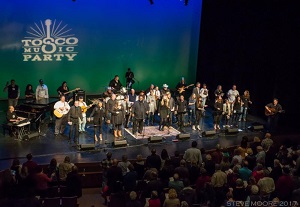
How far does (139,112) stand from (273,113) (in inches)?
189

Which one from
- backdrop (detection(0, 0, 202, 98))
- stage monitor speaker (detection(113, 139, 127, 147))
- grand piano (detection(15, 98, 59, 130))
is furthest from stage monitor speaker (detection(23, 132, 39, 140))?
backdrop (detection(0, 0, 202, 98))

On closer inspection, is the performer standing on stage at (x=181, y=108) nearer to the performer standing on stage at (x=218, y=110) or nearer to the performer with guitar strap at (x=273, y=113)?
the performer standing on stage at (x=218, y=110)

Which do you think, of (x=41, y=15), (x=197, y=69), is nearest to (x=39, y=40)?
(x=41, y=15)

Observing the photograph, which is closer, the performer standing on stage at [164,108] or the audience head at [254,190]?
the audience head at [254,190]

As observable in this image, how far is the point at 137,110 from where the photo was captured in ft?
50.4

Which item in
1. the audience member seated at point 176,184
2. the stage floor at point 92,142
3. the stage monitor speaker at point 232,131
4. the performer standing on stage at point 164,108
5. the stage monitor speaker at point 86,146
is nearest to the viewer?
the audience member seated at point 176,184

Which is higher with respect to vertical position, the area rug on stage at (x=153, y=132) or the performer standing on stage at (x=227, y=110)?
the performer standing on stage at (x=227, y=110)

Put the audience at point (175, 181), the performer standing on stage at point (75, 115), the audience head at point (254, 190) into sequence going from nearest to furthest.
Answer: the audience head at point (254, 190) < the audience at point (175, 181) < the performer standing on stage at point (75, 115)

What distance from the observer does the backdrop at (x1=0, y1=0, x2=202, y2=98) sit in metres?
18.7

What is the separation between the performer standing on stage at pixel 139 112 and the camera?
15320 mm

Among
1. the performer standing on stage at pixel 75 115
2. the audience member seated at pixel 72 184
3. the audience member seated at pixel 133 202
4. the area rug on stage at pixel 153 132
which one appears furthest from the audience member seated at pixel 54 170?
the area rug on stage at pixel 153 132

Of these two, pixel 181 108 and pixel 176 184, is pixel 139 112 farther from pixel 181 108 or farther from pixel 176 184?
pixel 176 184

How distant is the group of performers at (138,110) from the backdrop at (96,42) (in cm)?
260

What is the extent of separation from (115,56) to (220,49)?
15.3 ft
